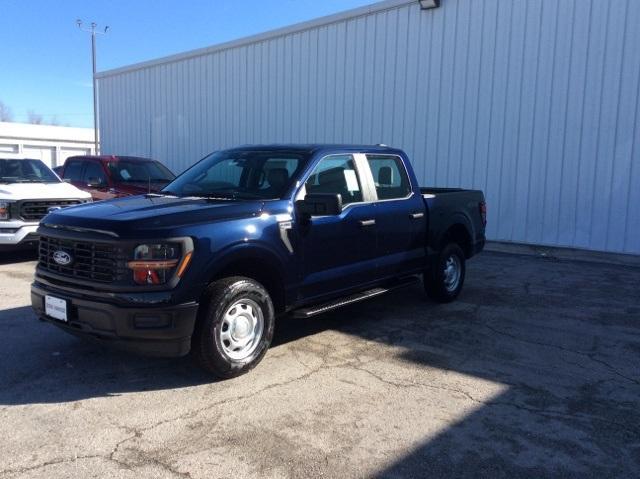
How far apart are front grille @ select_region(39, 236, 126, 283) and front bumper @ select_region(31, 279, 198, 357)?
18 centimetres

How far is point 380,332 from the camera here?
18.8 ft

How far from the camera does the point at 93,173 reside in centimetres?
1143

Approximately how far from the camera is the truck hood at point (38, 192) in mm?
8883

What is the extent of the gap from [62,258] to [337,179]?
2490mm

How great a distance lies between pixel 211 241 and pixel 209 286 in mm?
346

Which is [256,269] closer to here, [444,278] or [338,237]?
[338,237]

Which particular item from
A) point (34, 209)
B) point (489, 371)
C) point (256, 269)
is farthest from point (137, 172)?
point (489, 371)

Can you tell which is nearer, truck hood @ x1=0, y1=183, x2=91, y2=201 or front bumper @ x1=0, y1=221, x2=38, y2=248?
front bumper @ x1=0, y1=221, x2=38, y2=248

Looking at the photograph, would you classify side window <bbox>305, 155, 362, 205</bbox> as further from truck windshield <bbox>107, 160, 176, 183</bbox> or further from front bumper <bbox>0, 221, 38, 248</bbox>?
truck windshield <bbox>107, 160, 176, 183</bbox>

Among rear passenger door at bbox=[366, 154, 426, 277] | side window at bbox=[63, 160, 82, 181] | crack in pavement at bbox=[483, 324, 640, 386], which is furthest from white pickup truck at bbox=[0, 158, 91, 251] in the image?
crack in pavement at bbox=[483, 324, 640, 386]

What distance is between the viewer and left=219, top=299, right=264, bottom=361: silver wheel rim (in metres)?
4.29

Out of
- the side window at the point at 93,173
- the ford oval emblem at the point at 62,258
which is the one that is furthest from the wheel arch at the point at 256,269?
the side window at the point at 93,173

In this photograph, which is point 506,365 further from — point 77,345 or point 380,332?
point 77,345

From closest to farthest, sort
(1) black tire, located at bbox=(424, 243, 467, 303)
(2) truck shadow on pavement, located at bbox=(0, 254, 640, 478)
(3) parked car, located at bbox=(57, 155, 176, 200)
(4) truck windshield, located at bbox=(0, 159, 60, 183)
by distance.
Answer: (2) truck shadow on pavement, located at bbox=(0, 254, 640, 478) → (1) black tire, located at bbox=(424, 243, 467, 303) → (4) truck windshield, located at bbox=(0, 159, 60, 183) → (3) parked car, located at bbox=(57, 155, 176, 200)
